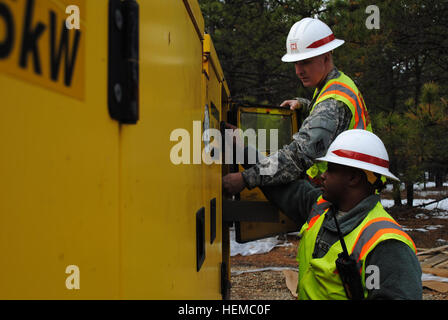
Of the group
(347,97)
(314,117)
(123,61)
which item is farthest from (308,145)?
(123,61)

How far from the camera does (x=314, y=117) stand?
8.48 ft

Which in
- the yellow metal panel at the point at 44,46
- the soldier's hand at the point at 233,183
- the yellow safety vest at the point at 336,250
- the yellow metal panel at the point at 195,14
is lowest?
the yellow safety vest at the point at 336,250

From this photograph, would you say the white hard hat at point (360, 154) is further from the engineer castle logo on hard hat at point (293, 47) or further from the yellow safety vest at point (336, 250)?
the engineer castle logo on hard hat at point (293, 47)

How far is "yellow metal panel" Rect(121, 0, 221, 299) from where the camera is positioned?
823mm

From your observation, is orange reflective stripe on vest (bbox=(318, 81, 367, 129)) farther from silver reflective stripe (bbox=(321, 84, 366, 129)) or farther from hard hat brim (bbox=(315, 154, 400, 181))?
hard hat brim (bbox=(315, 154, 400, 181))

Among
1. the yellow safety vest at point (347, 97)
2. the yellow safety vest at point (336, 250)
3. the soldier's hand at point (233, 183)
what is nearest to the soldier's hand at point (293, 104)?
the yellow safety vest at point (347, 97)

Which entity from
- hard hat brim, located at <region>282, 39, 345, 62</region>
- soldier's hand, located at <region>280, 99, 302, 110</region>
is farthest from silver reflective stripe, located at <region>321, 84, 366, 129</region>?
soldier's hand, located at <region>280, 99, 302, 110</region>

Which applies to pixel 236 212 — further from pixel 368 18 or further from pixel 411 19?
pixel 411 19

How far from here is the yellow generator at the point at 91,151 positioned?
487 mm

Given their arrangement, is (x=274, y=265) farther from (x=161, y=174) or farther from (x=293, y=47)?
(x=161, y=174)

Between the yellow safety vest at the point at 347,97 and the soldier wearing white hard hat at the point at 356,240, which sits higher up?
the yellow safety vest at the point at 347,97

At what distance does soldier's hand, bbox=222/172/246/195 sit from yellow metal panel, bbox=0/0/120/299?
1989mm

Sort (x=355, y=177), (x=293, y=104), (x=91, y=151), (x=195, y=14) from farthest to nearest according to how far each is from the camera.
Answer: (x=293, y=104) → (x=355, y=177) → (x=195, y=14) → (x=91, y=151)

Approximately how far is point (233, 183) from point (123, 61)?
2006 millimetres
